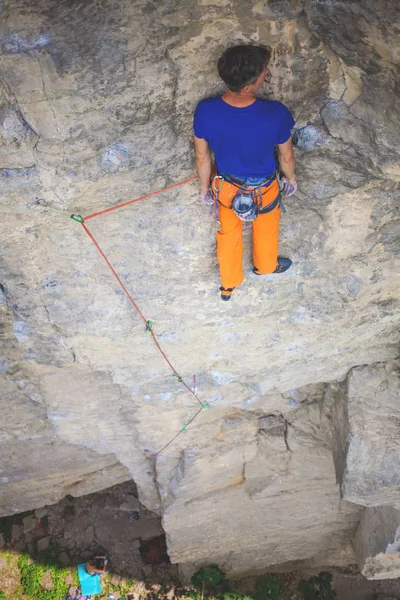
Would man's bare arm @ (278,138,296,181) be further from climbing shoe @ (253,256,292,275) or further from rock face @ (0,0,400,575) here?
climbing shoe @ (253,256,292,275)

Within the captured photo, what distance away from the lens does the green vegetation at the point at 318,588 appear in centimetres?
592

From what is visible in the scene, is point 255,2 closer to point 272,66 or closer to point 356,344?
point 272,66

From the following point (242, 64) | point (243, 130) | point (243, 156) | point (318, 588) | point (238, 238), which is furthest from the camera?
point (318, 588)

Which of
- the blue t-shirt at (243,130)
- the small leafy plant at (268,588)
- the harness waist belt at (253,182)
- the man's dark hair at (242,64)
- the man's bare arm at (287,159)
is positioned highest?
the man's dark hair at (242,64)

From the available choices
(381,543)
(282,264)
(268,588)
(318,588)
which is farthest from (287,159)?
(318,588)

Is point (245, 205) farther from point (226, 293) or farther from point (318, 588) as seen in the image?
point (318, 588)

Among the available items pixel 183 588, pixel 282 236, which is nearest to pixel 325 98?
pixel 282 236

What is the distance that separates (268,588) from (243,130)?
199 inches

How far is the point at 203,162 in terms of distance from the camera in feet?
9.18

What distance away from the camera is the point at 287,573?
249 inches

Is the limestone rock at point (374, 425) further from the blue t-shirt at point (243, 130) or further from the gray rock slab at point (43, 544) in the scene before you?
the gray rock slab at point (43, 544)

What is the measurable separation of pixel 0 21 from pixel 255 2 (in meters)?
1.09

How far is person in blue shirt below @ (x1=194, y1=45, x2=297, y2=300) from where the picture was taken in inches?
95.0

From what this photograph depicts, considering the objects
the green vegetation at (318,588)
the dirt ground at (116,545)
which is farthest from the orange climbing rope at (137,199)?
the green vegetation at (318,588)
